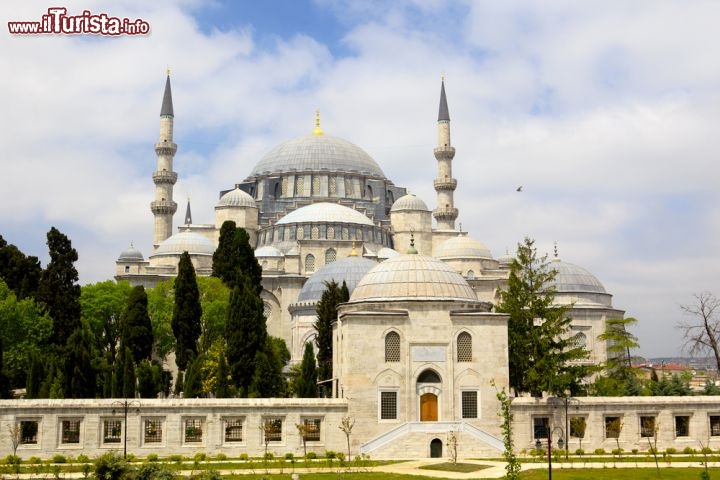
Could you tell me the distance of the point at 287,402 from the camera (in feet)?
110

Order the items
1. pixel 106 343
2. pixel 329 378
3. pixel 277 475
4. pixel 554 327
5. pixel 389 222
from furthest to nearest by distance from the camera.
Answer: pixel 389 222 → pixel 106 343 → pixel 329 378 → pixel 554 327 → pixel 277 475

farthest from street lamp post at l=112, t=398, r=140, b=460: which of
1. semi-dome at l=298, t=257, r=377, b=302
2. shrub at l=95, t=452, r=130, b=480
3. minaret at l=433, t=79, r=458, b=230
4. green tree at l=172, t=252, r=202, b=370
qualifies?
minaret at l=433, t=79, r=458, b=230

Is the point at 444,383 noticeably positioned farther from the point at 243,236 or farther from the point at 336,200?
the point at 336,200

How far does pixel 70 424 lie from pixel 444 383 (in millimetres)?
13213

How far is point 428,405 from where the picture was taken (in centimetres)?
3488

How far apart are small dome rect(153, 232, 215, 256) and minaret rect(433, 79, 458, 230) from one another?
1828 centimetres

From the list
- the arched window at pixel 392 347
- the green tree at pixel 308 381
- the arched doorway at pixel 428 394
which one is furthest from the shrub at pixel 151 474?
the green tree at pixel 308 381

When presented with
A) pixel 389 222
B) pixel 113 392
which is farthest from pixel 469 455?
pixel 389 222

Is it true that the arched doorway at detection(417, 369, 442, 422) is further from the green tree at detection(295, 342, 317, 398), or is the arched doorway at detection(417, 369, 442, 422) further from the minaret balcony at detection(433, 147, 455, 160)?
the minaret balcony at detection(433, 147, 455, 160)

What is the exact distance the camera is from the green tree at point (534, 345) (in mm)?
36594

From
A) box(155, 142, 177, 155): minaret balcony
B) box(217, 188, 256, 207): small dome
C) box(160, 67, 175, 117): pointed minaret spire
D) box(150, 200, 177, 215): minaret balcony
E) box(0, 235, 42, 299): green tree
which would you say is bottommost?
box(0, 235, 42, 299): green tree

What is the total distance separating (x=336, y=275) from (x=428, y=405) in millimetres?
22148

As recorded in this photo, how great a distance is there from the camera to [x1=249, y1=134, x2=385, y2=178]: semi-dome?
76.3 m

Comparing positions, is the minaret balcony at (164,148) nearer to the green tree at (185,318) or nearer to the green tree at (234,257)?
the green tree at (234,257)
